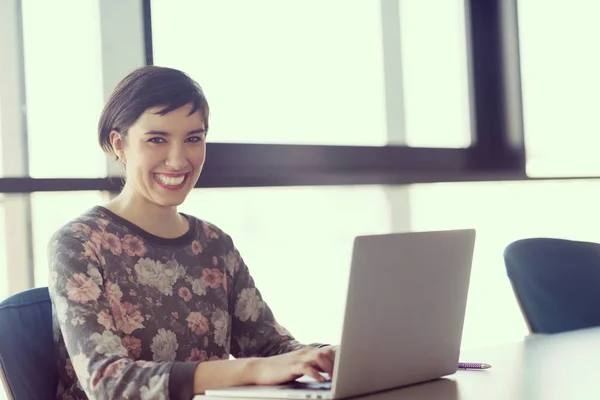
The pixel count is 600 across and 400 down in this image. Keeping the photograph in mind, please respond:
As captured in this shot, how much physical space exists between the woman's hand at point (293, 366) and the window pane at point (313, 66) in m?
1.42

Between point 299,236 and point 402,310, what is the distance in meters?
1.63

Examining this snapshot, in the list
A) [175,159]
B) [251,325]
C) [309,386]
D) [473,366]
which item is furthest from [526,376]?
[175,159]

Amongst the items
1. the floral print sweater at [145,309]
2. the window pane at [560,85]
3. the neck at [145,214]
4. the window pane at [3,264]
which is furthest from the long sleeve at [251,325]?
the window pane at [560,85]

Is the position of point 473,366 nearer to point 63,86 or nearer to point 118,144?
A: point 118,144

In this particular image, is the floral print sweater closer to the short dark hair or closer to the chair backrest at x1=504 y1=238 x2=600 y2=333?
the short dark hair

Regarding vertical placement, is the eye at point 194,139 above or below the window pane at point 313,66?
below

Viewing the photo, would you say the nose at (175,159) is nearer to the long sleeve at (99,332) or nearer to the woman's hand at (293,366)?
the long sleeve at (99,332)

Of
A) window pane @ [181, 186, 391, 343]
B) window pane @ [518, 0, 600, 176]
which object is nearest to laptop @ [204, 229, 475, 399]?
window pane @ [181, 186, 391, 343]

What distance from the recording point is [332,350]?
4.83 ft

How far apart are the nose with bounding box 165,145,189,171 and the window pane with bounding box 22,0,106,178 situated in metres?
0.62

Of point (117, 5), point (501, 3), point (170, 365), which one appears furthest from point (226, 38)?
point (170, 365)

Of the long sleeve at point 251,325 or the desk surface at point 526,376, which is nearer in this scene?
the desk surface at point 526,376

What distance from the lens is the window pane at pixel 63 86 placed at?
7.77ft

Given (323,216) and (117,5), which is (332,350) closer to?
(117,5)
